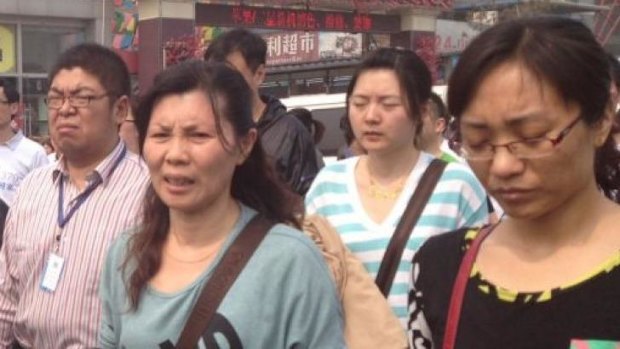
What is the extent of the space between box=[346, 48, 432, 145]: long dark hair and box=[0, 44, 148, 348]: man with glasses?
958mm

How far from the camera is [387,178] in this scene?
334 cm

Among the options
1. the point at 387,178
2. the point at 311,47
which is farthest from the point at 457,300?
the point at 311,47

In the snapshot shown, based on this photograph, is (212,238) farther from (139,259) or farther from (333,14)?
(333,14)

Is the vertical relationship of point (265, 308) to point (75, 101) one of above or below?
Answer: below

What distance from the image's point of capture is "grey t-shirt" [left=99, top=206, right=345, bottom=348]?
1.98 meters

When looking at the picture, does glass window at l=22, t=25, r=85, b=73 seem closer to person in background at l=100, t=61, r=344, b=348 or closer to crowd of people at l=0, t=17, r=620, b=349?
crowd of people at l=0, t=17, r=620, b=349

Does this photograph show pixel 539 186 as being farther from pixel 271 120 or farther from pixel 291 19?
pixel 291 19

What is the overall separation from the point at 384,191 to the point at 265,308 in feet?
4.45

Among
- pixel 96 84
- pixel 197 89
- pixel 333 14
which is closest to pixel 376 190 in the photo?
pixel 96 84

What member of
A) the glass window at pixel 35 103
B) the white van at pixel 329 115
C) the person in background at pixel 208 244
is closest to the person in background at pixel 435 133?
the person in background at pixel 208 244

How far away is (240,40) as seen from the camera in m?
4.30

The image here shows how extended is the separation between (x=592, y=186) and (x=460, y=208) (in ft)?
5.15

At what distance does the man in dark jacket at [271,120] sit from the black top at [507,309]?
2.48 meters

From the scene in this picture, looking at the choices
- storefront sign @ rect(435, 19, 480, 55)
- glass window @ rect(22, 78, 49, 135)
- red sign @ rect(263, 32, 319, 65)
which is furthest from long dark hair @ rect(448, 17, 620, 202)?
red sign @ rect(263, 32, 319, 65)
